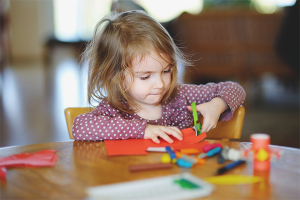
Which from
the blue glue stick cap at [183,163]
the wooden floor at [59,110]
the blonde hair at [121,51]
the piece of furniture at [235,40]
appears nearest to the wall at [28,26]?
the wooden floor at [59,110]

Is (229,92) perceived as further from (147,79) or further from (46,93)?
(46,93)

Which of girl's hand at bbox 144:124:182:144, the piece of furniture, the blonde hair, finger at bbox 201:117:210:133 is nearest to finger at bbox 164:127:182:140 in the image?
girl's hand at bbox 144:124:182:144

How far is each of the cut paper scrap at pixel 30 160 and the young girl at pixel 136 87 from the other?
17 cm

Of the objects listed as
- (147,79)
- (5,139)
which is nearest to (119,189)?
(147,79)

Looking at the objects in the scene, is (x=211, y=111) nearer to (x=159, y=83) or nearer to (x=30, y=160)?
(x=159, y=83)

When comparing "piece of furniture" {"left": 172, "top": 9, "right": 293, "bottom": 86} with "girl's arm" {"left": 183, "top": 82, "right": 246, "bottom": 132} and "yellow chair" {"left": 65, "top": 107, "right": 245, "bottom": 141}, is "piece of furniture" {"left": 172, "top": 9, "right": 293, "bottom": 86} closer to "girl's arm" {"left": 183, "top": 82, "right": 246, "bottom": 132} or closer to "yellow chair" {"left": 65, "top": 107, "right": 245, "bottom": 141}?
"girl's arm" {"left": 183, "top": 82, "right": 246, "bottom": 132}

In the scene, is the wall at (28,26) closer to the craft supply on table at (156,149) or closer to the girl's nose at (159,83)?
the girl's nose at (159,83)

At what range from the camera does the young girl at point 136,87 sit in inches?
30.9

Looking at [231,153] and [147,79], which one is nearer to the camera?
[231,153]

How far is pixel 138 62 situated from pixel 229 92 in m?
0.29

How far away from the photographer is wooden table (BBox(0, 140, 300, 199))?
436mm

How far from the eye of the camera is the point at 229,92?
3.14ft

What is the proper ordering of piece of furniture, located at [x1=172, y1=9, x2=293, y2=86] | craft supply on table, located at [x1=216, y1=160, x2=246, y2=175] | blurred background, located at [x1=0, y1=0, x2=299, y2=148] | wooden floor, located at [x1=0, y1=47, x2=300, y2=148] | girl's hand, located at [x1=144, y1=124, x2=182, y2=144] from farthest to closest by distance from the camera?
piece of furniture, located at [x1=172, y1=9, x2=293, y2=86] < blurred background, located at [x1=0, y1=0, x2=299, y2=148] < wooden floor, located at [x1=0, y1=47, x2=300, y2=148] < girl's hand, located at [x1=144, y1=124, x2=182, y2=144] < craft supply on table, located at [x1=216, y1=160, x2=246, y2=175]

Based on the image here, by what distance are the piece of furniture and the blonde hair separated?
6.63 feet
